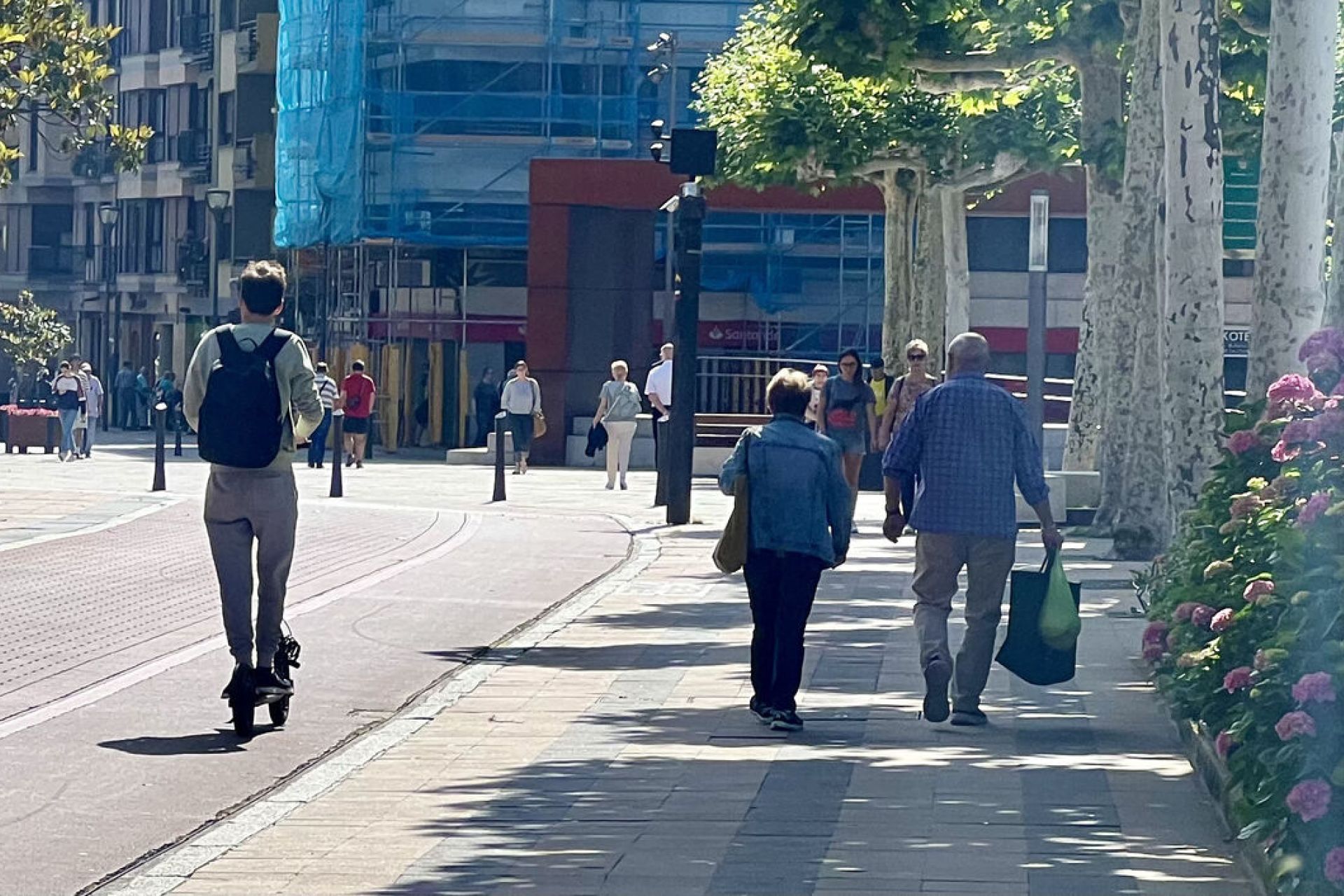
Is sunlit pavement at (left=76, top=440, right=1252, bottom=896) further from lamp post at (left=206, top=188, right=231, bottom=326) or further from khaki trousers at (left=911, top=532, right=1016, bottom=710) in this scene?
lamp post at (left=206, top=188, right=231, bottom=326)

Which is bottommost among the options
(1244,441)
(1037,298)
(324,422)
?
(324,422)

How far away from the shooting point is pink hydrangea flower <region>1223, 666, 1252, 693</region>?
809 centimetres

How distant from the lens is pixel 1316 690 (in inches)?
273

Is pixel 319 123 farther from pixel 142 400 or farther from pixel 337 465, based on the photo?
pixel 337 465

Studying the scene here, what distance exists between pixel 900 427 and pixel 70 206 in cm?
8053

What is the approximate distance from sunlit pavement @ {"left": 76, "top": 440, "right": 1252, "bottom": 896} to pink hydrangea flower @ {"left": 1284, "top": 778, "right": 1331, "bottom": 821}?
1.03m

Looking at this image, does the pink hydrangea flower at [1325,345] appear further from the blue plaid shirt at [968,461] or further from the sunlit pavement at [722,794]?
the blue plaid shirt at [968,461]

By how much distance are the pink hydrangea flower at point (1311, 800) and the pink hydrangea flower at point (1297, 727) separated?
8.2 inches

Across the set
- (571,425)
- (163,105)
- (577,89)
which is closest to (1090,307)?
(571,425)

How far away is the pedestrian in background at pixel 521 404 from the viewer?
38.2 meters

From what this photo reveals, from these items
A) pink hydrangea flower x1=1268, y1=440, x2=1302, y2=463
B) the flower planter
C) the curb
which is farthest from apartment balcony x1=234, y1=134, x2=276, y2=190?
pink hydrangea flower x1=1268, y1=440, x2=1302, y2=463

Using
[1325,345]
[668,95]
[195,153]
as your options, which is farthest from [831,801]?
[195,153]

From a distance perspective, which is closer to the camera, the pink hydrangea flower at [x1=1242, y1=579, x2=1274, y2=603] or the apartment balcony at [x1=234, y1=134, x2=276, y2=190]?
the pink hydrangea flower at [x1=1242, y1=579, x2=1274, y2=603]

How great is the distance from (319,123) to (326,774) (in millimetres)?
50232
